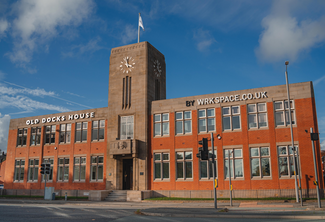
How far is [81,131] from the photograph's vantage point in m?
40.5

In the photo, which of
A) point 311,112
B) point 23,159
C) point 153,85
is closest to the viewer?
point 311,112

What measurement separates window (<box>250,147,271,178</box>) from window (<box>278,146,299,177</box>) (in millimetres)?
1110

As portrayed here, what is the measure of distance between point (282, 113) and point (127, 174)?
1892 cm

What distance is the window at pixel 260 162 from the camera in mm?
30109

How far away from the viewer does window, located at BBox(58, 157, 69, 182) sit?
40.2 metres

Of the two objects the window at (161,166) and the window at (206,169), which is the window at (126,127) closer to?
the window at (161,166)

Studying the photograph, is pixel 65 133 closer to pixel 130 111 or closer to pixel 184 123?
pixel 130 111

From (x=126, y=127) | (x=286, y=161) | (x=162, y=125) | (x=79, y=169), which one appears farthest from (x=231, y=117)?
(x=79, y=169)

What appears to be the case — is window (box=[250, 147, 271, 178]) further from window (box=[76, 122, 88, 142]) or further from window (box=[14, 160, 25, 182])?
window (box=[14, 160, 25, 182])

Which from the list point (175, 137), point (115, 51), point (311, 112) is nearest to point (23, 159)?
point (115, 51)

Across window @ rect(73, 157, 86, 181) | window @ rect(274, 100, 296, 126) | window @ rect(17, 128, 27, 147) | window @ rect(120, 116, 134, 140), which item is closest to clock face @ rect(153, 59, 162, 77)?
window @ rect(120, 116, 134, 140)

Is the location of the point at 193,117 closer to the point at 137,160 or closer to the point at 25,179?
the point at 137,160

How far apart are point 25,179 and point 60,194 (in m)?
6.97

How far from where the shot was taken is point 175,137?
34.4 m
